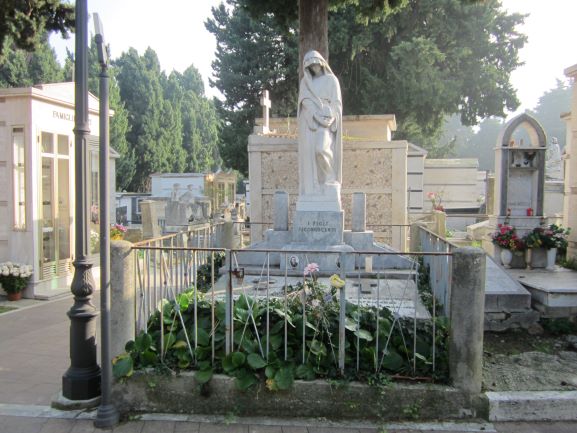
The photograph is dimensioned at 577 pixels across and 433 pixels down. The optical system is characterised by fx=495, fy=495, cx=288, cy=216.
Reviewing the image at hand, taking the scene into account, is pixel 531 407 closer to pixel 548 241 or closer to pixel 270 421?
pixel 270 421

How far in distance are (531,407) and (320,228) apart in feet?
16.5

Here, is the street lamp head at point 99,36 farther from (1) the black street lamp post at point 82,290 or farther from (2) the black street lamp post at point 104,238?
(1) the black street lamp post at point 82,290

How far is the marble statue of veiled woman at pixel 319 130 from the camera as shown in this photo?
8.84 metres

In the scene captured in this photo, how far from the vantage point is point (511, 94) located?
20.7 meters

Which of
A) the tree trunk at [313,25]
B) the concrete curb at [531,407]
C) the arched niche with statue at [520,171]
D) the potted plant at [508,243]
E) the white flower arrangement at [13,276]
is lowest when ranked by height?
the concrete curb at [531,407]

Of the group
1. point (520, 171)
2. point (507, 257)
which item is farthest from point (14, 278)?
point (520, 171)

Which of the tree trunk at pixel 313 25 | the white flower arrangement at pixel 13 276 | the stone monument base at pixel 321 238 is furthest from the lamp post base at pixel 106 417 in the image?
the tree trunk at pixel 313 25

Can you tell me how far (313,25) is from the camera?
448 inches

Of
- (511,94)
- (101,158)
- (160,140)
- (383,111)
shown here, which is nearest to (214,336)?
(101,158)

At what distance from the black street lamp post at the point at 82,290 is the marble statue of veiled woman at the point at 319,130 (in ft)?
16.8

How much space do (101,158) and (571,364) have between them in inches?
199

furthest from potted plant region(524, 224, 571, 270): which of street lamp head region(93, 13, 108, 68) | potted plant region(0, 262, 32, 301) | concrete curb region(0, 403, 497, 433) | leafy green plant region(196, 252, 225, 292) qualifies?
potted plant region(0, 262, 32, 301)

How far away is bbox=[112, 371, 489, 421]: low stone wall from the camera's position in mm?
4066

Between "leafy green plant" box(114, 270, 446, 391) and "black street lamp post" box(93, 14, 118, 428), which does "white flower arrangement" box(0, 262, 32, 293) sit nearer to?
"leafy green plant" box(114, 270, 446, 391)
